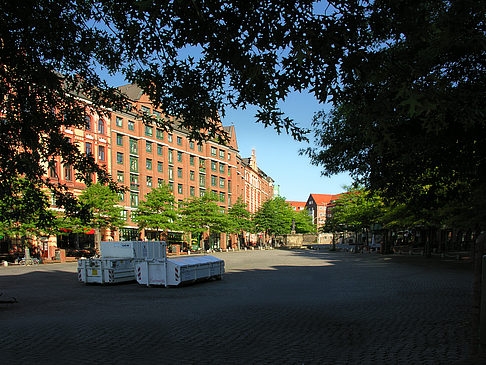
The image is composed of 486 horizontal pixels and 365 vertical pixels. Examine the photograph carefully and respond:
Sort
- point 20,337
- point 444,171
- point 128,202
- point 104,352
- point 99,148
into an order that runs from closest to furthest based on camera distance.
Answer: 1. point 104,352
2. point 20,337
3. point 444,171
4. point 99,148
5. point 128,202

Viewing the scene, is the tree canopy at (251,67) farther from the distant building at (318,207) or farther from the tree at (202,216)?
the distant building at (318,207)

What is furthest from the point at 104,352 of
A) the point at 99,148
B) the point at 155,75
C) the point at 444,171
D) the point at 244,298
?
the point at 99,148

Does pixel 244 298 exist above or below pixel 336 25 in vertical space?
below

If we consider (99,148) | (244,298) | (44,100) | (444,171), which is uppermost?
(99,148)

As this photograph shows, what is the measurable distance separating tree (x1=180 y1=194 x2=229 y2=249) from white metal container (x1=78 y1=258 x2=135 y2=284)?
1483 inches

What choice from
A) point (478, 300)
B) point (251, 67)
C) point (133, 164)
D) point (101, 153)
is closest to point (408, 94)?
point (251, 67)

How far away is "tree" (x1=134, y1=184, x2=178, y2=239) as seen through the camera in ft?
168

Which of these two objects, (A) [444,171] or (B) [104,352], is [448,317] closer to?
(A) [444,171]

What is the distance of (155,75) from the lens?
24.5 ft

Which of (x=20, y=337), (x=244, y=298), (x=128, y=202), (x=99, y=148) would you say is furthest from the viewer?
(x=128, y=202)

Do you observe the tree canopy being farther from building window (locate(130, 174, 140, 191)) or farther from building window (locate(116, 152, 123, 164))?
building window (locate(130, 174, 140, 191))

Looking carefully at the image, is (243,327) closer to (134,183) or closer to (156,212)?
(156,212)

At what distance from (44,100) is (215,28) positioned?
478cm

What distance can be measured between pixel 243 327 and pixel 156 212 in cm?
4558
